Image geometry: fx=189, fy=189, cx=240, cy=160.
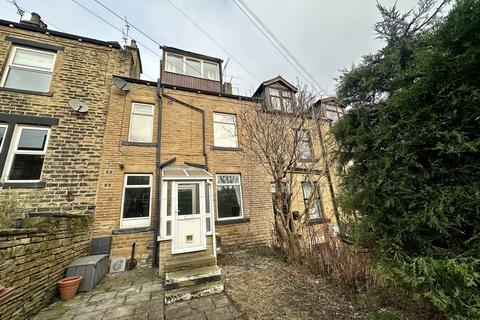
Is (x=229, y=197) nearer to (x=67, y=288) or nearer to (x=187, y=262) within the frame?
(x=187, y=262)

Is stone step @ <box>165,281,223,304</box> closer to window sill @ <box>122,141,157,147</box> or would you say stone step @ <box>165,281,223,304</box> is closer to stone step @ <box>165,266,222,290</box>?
stone step @ <box>165,266,222,290</box>

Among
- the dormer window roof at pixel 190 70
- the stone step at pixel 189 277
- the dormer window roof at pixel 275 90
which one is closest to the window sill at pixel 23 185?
the stone step at pixel 189 277

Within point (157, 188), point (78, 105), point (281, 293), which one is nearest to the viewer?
point (281, 293)

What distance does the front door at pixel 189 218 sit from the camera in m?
5.60

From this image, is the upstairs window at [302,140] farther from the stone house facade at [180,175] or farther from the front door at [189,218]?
the front door at [189,218]

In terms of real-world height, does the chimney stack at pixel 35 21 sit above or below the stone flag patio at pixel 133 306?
above

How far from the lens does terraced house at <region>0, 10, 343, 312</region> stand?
5.87 meters

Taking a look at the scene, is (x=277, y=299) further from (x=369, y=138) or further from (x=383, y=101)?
(x=383, y=101)

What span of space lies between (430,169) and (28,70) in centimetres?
1128

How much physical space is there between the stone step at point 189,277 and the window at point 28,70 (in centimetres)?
791

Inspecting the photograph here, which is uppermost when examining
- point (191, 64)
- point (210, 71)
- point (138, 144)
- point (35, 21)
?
point (35, 21)

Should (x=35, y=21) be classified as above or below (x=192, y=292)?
above

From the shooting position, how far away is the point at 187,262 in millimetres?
4992

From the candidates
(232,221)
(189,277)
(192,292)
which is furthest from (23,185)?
(232,221)
